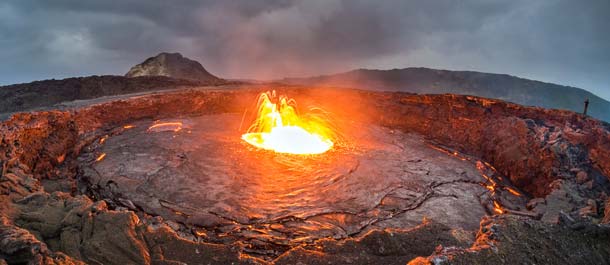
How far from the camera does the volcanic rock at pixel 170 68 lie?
4600 centimetres

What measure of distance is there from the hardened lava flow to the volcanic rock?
28.7 meters

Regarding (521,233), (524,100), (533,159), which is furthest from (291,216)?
(524,100)

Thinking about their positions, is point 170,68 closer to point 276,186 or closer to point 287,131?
point 287,131

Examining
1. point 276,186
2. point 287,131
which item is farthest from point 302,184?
point 287,131

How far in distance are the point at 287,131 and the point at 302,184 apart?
5.68 m

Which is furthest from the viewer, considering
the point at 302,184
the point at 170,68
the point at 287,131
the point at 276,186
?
the point at 170,68

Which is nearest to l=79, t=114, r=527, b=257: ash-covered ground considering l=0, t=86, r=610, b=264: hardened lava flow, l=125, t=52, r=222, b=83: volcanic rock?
l=0, t=86, r=610, b=264: hardened lava flow

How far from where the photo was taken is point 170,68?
4691 centimetres

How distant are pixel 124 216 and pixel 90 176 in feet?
18.0

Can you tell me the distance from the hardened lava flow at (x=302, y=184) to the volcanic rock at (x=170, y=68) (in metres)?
28.7

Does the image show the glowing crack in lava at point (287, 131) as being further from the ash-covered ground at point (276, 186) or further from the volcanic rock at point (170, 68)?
the volcanic rock at point (170, 68)

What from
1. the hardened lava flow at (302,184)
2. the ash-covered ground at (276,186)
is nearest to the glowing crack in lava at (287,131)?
the hardened lava flow at (302,184)

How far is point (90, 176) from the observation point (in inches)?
399

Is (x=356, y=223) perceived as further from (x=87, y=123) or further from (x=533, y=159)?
(x=87, y=123)
